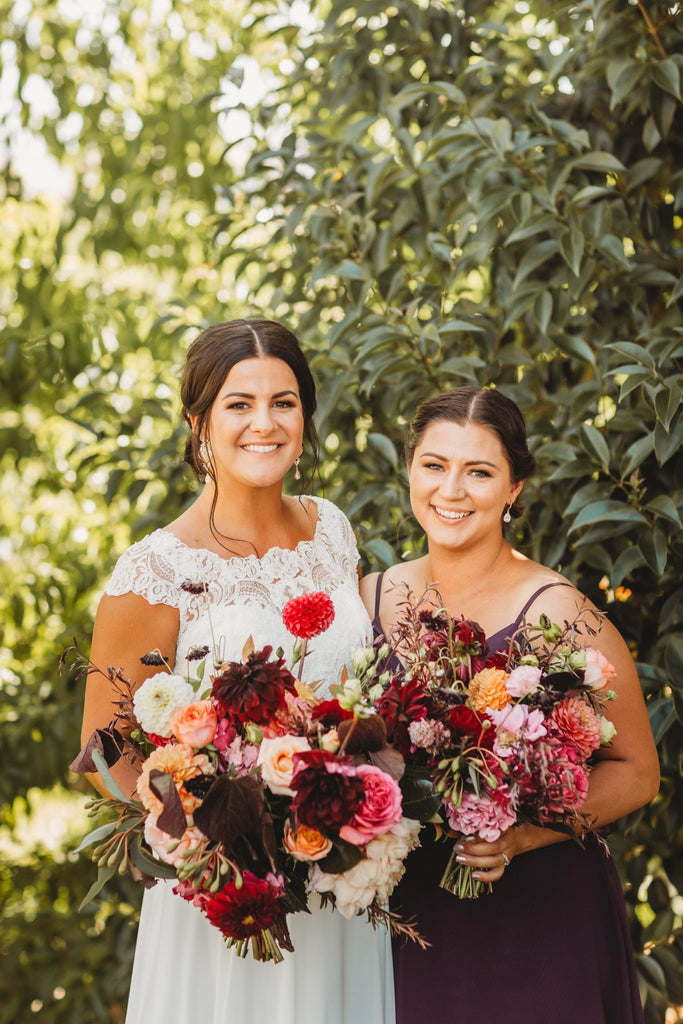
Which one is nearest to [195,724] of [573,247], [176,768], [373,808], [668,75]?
[176,768]

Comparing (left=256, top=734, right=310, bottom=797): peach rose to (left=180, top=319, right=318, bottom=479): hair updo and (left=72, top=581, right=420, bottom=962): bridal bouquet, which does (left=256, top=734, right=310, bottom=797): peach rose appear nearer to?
(left=72, top=581, right=420, bottom=962): bridal bouquet

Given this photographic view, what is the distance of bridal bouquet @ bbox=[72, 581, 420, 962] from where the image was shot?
4.83ft

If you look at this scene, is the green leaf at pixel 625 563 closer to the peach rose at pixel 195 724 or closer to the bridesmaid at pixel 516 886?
the bridesmaid at pixel 516 886

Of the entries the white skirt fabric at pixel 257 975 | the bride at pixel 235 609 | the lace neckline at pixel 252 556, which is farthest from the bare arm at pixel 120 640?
the white skirt fabric at pixel 257 975

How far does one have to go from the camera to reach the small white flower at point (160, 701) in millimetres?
1551

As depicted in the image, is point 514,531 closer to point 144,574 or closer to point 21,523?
point 144,574

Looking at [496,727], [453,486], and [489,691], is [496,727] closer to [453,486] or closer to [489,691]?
[489,691]

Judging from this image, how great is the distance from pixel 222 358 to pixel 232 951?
1.21m

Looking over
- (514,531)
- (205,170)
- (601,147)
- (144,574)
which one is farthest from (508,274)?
(205,170)

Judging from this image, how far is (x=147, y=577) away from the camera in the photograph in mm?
2045

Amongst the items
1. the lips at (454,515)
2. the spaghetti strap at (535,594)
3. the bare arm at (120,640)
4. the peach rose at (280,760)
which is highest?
the lips at (454,515)

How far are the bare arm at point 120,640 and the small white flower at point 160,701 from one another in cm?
44

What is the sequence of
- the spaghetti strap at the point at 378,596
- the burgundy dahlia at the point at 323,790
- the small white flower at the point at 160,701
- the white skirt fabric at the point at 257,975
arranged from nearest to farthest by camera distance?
the burgundy dahlia at the point at 323,790 → the small white flower at the point at 160,701 → the white skirt fabric at the point at 257,975 → the spaghetti strap at the point at 378,596

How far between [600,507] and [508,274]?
2.71 feet
